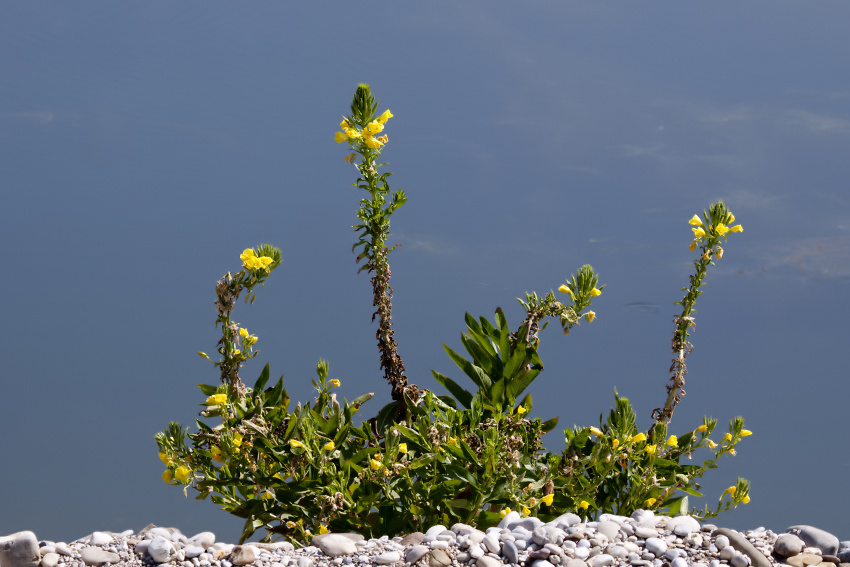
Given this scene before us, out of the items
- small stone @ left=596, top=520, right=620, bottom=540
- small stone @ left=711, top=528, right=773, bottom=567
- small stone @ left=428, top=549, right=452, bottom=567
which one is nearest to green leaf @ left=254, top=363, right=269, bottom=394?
small stone @ left=428, top=549, right=452, bottom=567

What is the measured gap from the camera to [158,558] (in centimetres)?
376

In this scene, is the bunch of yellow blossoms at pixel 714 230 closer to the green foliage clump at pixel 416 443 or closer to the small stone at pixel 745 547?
the green foliage clump at pixel 416 443

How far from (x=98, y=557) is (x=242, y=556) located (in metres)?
0.74

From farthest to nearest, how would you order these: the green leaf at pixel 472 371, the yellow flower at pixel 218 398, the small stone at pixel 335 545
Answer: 1. the green leaf at pixel 472 371
2. the yellow flower at pixel 218 398
3. the small stone at pixel 335 545

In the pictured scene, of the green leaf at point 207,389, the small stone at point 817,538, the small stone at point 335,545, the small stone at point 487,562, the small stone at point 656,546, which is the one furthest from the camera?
the green leaf at point 207,389

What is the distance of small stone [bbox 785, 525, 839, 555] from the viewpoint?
13.0 ft

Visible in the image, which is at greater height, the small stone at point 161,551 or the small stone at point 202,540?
the small stone at point 202,540

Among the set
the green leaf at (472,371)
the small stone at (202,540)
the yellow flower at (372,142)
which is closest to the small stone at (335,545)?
the small stone at (202,540)

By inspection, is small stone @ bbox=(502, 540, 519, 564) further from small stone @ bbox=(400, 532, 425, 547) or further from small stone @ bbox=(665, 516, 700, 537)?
small stone @ bbox=(665, 516, 700, 537)

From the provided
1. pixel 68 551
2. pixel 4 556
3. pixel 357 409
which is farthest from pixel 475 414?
pixel 4 556

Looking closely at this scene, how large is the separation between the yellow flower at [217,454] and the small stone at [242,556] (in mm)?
810

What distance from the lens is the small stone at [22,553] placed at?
385cm

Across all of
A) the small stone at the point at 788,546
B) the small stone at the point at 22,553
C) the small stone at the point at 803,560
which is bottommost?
the small stone at the point at 22,553

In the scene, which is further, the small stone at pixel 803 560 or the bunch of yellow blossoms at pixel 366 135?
the bunch of yellow blossoms at pixel 366 135
